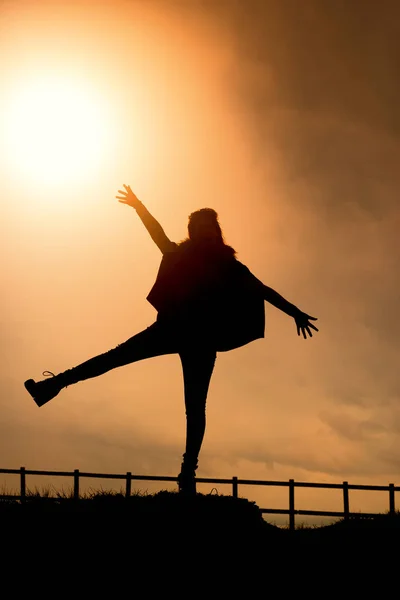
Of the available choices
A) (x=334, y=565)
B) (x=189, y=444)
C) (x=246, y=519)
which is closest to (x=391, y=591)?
(x=334, y=565)

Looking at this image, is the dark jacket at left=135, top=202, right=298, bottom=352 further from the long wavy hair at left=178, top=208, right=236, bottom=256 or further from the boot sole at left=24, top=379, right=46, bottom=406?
the boot sole at left=24, top=379, right=46, bottom=406

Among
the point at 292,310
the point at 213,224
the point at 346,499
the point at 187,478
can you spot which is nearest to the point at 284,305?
the point at 292,310

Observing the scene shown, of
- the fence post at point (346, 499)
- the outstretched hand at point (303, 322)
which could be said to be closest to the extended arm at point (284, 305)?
the outstretched hand at point (303, 322)

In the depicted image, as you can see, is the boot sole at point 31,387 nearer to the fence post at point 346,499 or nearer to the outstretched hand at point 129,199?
the outstretched hand at point 129,199

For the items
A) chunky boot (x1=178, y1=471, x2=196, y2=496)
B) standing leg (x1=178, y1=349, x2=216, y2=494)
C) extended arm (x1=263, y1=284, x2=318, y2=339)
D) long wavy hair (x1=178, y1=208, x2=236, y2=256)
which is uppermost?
long wavy hair (x1=178, y1=208, x2=236, y2=256)

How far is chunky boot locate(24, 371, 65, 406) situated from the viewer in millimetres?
7863

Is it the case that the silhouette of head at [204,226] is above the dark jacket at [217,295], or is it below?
above

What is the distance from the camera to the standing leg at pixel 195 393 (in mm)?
7961

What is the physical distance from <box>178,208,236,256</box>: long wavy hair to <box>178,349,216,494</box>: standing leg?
115cm

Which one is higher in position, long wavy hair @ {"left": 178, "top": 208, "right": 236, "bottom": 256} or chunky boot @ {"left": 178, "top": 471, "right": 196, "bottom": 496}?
long wavy hair @ {"left": 178, "top": 208, "right": 236, "bottom": 256}

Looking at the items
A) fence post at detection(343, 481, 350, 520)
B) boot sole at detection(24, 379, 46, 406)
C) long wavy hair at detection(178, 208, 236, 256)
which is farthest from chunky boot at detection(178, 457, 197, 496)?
fence post at detection(343, 481, 350, 520)

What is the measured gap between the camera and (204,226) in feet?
27.3

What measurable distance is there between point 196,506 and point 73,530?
1.35 metres

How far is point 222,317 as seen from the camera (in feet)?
26.9
